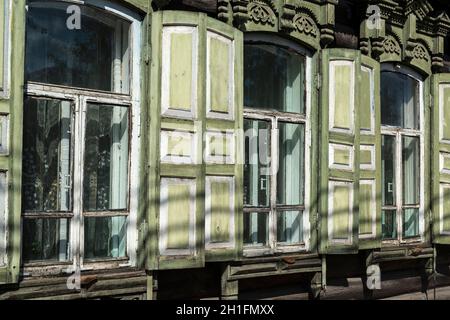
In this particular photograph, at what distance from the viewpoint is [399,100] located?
287 inches

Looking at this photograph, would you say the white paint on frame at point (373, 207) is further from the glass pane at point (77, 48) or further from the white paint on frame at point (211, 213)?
the glass pane at point (77, 48)

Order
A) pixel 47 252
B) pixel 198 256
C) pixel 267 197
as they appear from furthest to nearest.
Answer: pixel 267 197
pixel 198 256
pixel 47 252

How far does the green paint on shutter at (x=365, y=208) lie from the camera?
6.47 meters

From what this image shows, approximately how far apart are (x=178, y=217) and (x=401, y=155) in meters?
3.16

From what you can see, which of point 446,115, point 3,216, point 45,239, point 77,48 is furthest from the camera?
point 446,115

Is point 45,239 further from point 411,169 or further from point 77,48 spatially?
point 411,169

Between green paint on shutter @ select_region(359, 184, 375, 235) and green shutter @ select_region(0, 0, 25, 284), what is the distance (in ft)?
11.2

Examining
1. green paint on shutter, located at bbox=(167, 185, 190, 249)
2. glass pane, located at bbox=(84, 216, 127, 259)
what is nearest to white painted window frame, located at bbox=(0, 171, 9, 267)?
glass pane, located at bbox=(84, 216, 127, 259)

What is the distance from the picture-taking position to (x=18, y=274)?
4.23 meters

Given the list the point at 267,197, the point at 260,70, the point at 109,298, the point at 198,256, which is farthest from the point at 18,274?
the point at 260,70

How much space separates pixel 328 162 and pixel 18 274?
3.02 metres

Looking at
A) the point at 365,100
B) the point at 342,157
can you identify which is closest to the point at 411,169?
the point at 365,100

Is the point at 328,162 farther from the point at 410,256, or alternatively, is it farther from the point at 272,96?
the point at 410,256

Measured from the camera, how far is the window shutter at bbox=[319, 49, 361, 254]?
6.14m
